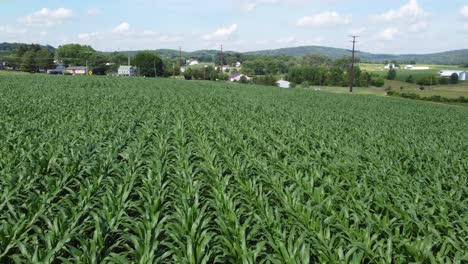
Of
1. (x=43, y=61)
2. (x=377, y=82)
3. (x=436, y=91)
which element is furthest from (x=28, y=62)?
(x=436, y=91)

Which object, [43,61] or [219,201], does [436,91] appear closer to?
[219,201]

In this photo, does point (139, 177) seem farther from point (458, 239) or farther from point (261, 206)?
point (458, 239)

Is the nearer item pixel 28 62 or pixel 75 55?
pixel 28 62

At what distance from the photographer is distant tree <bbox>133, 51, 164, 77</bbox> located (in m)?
112

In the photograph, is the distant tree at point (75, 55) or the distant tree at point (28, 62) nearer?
the distant tree at point (28, 62)

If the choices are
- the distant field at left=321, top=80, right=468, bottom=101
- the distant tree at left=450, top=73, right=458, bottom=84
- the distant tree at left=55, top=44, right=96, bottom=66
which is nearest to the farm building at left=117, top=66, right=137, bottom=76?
the distant tree at left=55, top=44, right=96, bottom=66

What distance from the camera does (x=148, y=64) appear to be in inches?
4414

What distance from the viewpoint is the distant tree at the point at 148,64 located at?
112 metres

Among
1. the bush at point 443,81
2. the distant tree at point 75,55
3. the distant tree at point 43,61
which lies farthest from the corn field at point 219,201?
the distant tree at point 75,55

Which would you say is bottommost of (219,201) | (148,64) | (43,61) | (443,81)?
(219,201)

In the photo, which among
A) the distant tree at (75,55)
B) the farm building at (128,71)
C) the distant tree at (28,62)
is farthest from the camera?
the distant tree at (75,55)

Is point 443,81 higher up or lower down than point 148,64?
lower down

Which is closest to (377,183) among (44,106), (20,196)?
(20,196)

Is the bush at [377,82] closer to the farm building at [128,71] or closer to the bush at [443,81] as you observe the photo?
the bush at [443,81]
